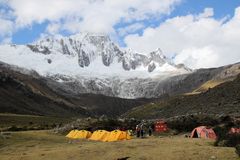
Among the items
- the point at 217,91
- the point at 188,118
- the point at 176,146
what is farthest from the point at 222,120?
the point at 217,91

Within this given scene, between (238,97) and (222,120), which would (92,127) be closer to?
(222,120)

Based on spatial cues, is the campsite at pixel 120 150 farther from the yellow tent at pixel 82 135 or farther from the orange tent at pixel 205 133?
the yellow tent at pixel 82 135

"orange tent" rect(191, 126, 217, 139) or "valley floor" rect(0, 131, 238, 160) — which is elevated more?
"orange tent" rect(191, 126, 217, 139)

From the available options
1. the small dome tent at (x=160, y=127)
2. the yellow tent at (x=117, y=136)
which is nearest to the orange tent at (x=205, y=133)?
the yellow tent at (x=117, y=136)

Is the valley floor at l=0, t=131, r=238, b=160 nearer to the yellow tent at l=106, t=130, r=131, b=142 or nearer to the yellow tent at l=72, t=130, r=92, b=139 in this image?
the yellow tent at l=106, t=130, r=131, b=142

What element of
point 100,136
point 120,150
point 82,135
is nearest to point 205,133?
point 100,136

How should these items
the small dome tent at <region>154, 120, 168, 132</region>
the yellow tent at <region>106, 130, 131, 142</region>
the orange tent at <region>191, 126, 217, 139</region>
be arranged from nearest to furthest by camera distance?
the orange tent at <region>191, 126, 217, 139</region> → the yellow tent at <region>106, 130, 131, 142</region> → the small dome tent at <region>154, 120, 168, 132</region>

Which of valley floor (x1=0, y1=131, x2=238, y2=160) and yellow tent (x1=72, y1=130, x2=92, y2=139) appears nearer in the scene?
valley floor (x1=0, y1=131, x2=238, y2=160)

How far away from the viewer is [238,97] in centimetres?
12469

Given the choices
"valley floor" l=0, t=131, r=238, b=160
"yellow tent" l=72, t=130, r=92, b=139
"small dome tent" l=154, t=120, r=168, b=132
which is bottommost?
"valley floor" l=0, t=131, r=238, b=160

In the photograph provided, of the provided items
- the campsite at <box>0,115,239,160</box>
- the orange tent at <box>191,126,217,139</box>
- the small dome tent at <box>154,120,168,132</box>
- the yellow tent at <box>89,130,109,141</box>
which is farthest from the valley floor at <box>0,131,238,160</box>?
the small dome tent at <box>154,120,168,132</box>

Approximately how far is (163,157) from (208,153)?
3227 mm

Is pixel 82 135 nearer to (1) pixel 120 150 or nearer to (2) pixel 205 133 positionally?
(2) pixel 205 133

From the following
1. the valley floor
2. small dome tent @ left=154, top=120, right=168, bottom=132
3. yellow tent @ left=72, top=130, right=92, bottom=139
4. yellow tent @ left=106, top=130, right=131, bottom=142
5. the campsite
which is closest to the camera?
the valley floor
